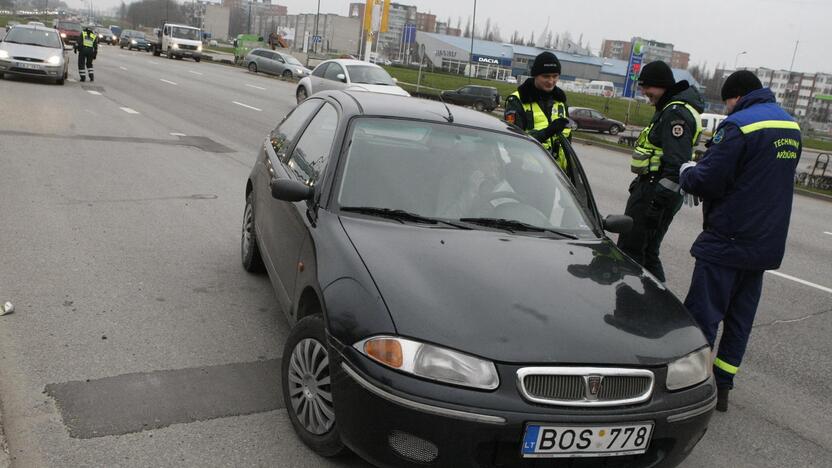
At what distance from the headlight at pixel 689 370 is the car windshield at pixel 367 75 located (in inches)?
677

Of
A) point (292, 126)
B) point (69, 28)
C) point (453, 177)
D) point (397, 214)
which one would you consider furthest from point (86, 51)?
point (69, 28)

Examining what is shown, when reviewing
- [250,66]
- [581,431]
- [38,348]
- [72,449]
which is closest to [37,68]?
[38,348]

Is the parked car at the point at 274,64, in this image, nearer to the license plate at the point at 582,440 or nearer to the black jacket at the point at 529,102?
the black jacket at the point at 529,102

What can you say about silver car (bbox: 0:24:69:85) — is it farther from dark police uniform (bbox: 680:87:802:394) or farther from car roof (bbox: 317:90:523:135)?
dark police uniform (bbox: 680:87:802:394)

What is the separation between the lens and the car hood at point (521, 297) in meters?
2.76

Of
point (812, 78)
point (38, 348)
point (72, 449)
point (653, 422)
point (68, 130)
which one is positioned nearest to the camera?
point (653, 422)

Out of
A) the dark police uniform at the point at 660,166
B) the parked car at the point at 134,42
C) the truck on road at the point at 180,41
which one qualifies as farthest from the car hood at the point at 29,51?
the parked car at the point at 134,42

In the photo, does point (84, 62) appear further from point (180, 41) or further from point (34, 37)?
point (180, 41)

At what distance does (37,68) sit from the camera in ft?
64.1

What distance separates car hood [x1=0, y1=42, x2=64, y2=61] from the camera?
1946cm

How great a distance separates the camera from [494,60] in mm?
112625

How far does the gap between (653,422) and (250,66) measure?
1765 inches

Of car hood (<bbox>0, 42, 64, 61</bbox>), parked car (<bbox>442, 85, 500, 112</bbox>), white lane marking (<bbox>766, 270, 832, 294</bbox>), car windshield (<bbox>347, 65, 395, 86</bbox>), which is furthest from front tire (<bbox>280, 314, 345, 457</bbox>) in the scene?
parked car (<bbox>442, 85, 500, 112</bbox>)

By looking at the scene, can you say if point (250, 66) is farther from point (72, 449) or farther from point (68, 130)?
point (72, 449)
